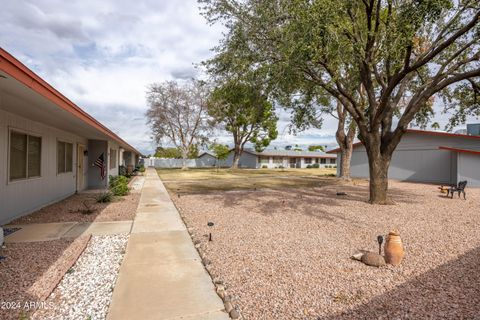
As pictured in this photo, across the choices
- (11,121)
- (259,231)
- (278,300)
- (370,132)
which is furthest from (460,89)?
(11,121)

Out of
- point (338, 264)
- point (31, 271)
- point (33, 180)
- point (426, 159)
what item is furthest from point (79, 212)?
point (426, 159)

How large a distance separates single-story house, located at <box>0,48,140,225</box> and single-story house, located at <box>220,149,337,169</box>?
123 ft

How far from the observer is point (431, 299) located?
3.43 meters

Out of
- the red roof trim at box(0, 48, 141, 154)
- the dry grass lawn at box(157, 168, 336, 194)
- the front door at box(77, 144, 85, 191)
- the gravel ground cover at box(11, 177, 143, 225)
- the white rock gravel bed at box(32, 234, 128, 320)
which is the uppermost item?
the red roof trim at box(0, 48, 141, 154)

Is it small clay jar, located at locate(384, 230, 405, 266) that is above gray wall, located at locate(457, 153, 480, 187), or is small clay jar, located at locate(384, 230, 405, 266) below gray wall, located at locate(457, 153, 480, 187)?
below

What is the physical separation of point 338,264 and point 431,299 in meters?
1.39

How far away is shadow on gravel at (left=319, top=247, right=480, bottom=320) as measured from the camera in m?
3.10

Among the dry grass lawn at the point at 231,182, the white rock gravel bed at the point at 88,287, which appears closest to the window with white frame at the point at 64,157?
the dry grass lawn at the point at 231,182

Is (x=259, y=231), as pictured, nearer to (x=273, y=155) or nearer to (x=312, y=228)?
(x=312, y=228)

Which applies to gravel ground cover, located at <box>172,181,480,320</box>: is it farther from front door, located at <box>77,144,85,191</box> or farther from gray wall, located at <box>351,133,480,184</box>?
gray wall, located at <box>351,133,480,184</box>

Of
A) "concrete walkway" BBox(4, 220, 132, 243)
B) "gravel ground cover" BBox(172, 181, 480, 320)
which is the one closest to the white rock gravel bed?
"concrete walkway" BBox(4, 220, 132, 243)

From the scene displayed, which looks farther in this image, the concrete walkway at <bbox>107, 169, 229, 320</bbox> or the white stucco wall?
the white stucco wall

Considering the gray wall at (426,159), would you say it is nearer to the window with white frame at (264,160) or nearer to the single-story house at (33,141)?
the single-story house at (33,141)

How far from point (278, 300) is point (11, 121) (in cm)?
760
